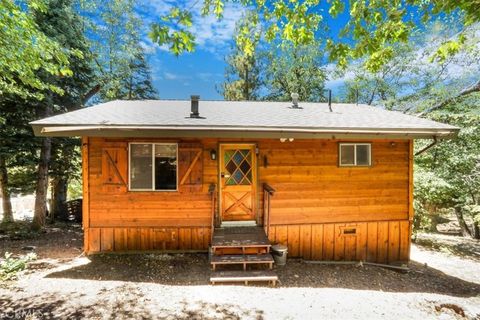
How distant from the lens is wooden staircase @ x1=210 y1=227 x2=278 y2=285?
5.31 m

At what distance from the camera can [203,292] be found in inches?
192

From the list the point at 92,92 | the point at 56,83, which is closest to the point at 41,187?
the point at 56,83

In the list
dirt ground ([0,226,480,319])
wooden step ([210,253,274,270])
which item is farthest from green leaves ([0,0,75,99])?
wooden step ([210,253,274,270])

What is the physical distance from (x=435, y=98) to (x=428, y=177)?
6151 mm

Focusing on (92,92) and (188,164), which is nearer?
(188,164)

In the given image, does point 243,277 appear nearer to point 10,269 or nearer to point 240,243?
point 240,243

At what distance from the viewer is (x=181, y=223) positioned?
6.66 meters

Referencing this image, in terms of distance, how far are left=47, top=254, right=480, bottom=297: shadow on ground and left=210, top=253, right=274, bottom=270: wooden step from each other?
0.32 meters

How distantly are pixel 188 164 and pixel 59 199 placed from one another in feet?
28.9

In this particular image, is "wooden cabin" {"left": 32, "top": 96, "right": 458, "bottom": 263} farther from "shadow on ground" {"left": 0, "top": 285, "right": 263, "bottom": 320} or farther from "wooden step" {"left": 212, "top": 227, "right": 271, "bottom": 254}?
"shadow on ground" {"left": 0, "top": 285, "right": 263, "bottom": 320}

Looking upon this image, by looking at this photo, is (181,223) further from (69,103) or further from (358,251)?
(69,103)

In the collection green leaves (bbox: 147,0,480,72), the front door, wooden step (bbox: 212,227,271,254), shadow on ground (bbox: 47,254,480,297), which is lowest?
shadow on ground (bbox: 47,254,480,297)

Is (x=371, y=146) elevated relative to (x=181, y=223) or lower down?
elevated

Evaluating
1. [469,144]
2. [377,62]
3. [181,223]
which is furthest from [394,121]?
[469,144]
